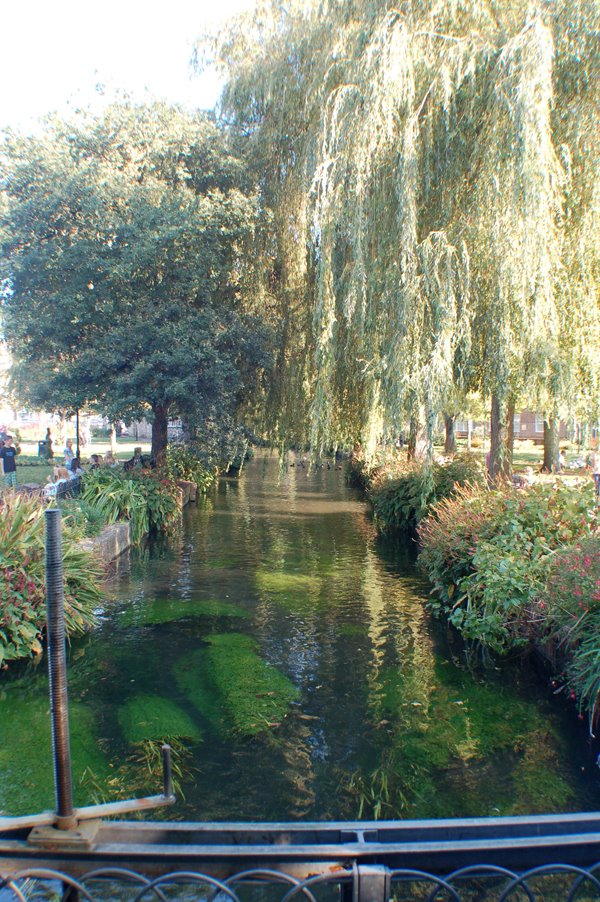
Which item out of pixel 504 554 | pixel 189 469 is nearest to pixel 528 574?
pixel 504 554

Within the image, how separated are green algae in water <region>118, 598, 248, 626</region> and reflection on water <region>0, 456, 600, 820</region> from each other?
4cm

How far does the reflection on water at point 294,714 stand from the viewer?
4.82 metres

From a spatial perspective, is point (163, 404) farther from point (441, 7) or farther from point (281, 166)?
point (441, 7)

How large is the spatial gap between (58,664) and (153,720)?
167 inches

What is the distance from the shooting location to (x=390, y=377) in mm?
9227

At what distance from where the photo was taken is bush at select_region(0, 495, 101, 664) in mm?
7113

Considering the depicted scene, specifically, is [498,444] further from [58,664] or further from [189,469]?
[189,469]

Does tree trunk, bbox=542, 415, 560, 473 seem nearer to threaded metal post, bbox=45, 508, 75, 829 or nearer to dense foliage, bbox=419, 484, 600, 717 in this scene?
dense foliage, bbox=419, 484, 600, 717

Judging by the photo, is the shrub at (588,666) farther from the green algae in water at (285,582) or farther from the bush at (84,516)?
the bush at (84,516)

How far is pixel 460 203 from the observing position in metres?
9.49

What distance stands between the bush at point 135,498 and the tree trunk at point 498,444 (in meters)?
7.62

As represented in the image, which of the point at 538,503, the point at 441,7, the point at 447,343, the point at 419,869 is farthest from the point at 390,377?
the point at 419,869

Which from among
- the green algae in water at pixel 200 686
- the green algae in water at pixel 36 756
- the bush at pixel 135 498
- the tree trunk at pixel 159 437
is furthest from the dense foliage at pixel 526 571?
the tree trunk at pixel 159 437

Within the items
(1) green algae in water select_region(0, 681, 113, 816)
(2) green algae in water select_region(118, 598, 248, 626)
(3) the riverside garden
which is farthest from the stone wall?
(1) green algae in water select_region(0, 681, 113, 816)
